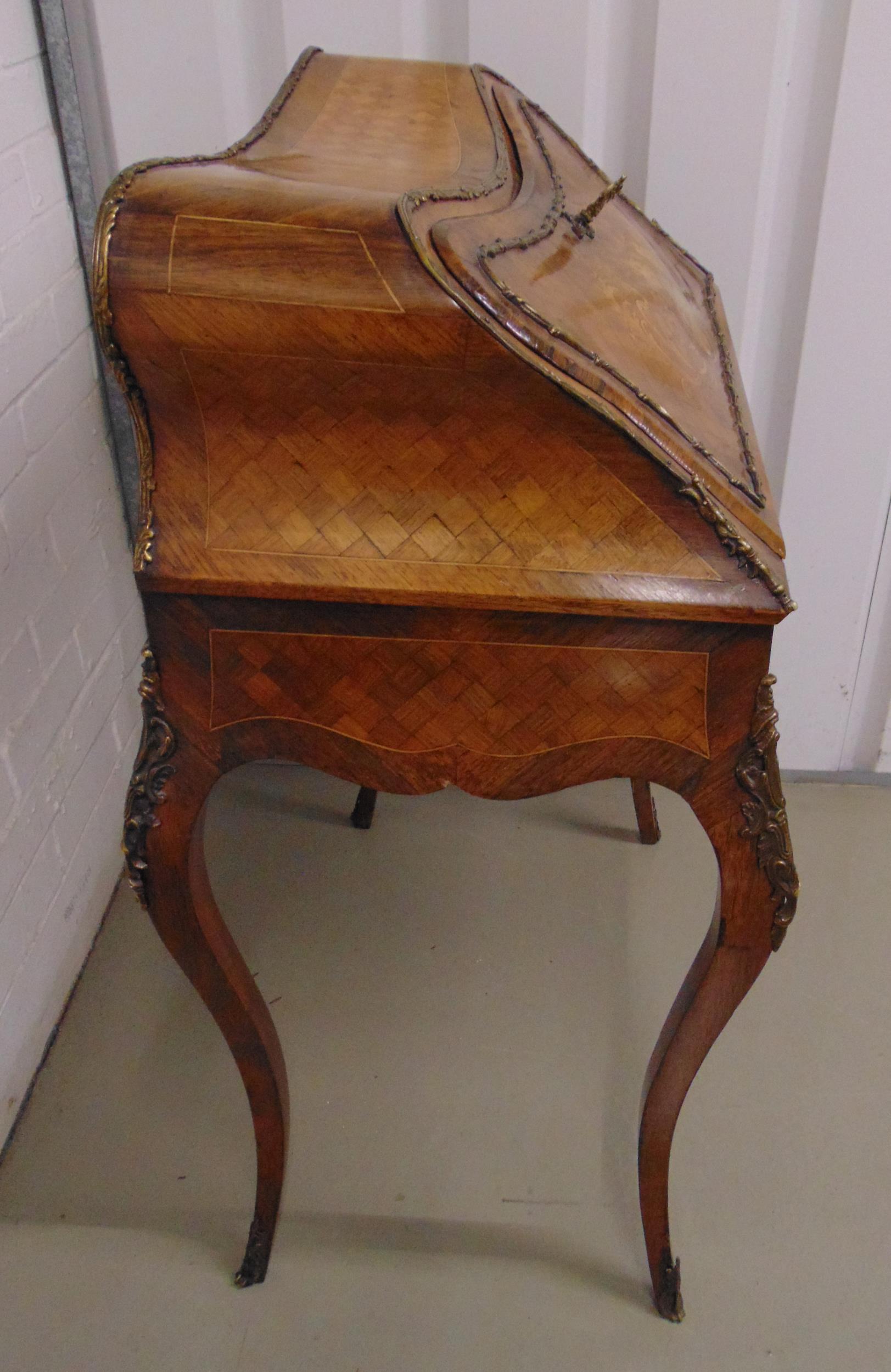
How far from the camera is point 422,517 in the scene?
0.76 m

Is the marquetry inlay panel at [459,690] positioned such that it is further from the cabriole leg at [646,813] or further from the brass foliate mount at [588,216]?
the cabriole leg at [646,813]

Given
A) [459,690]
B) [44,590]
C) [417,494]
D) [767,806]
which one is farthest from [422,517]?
[44,590]

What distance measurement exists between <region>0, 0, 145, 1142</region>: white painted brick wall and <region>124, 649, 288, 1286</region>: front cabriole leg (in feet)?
1.27

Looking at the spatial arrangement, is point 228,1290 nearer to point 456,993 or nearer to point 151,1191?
point 151,1191

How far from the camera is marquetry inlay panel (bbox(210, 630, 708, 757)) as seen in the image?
799mm

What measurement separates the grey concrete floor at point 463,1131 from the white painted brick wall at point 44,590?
12cm

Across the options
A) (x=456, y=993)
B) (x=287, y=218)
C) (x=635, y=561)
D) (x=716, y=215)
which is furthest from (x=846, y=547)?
(x=287, y=218)

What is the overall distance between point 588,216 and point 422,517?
1.29 feet

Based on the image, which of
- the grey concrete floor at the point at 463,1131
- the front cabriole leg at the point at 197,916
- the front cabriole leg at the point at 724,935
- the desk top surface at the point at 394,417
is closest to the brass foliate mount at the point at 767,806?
the front cabriole leg at the point at 724,935

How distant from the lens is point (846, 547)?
170 centimetres

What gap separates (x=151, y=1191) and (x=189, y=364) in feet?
3.29

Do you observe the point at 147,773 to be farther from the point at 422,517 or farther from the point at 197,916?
the point at 422,517

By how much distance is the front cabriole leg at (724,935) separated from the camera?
0.84 m

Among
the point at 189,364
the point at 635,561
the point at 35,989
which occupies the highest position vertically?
the point at 189,364
